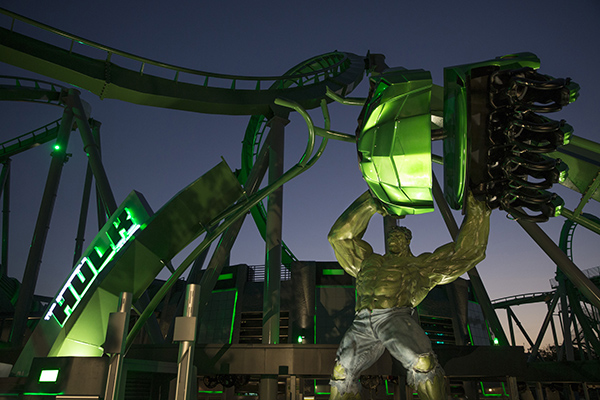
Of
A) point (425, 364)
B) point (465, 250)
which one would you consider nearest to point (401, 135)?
point (465, 250)

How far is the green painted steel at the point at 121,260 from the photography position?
7.90m

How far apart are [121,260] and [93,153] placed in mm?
7750

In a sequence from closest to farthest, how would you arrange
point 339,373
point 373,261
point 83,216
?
point 339,373
point 373,261
point 83,216

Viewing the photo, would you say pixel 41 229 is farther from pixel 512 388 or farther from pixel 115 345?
pixel 512 388

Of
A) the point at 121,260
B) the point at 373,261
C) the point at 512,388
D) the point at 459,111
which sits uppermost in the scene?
the point at 121,260

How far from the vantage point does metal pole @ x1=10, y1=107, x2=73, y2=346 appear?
48.3 feet

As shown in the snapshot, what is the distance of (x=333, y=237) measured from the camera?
484 cm

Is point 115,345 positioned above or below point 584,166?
below

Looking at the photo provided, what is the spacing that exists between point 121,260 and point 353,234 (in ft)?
17.4

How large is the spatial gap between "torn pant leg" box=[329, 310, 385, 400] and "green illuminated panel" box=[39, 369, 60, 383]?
15.6ft

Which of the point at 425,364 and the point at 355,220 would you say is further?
the point at 355,220

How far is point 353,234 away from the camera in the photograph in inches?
189

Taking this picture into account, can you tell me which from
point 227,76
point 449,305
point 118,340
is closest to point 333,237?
point 118,340

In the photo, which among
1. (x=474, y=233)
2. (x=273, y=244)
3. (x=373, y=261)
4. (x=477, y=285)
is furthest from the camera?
(x=273, y=244)
